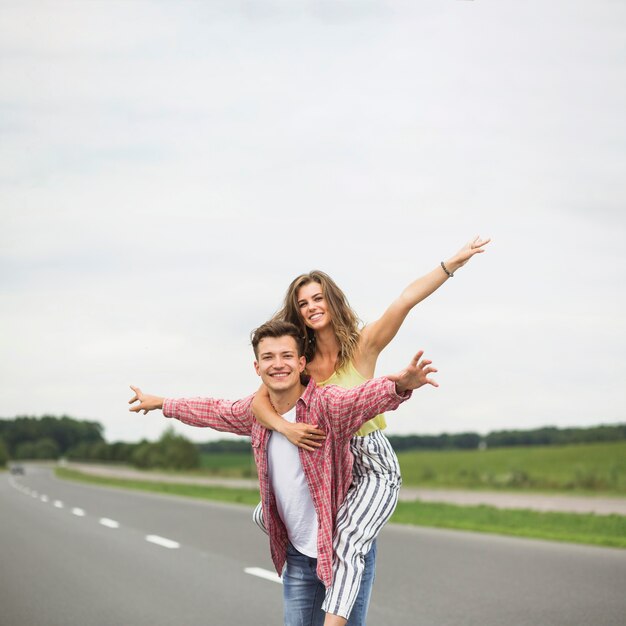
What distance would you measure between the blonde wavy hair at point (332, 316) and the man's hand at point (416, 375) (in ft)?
2.15

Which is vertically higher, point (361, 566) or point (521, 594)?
point (361, 566)

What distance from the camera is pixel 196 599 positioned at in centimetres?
877

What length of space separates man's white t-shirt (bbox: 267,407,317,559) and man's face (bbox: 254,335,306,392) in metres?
0.12

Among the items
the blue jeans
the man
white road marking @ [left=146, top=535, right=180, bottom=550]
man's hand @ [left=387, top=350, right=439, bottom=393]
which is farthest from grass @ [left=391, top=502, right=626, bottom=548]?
man's hand @ [left=387, top=350, right=439, bottom=393]

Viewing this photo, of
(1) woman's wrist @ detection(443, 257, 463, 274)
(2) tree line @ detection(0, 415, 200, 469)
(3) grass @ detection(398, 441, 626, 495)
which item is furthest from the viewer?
(2) tree line @ detection(0, 415, 200, 469)

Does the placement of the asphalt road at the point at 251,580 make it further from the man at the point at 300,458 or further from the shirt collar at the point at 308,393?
the shirt collar at the point at 308,393

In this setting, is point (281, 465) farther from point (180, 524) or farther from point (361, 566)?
point (180, 524)

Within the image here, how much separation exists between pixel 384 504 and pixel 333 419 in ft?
1.68

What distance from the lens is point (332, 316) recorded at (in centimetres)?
419

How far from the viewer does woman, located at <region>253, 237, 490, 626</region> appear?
3812 millimetres

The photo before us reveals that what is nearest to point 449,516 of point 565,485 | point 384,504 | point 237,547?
point 237,547

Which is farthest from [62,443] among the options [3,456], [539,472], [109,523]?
[109,523]

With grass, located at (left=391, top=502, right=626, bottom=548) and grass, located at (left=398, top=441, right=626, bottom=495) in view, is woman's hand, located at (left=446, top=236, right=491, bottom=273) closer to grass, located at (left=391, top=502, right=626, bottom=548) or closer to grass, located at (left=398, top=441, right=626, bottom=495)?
grass, located at (left=391, top=502, right=626, bottom=548)

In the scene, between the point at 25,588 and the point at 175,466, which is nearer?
the point at 25,588
